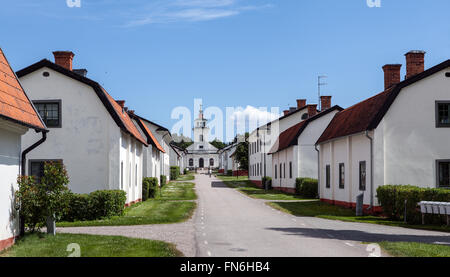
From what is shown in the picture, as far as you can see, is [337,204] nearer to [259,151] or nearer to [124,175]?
[124,175]

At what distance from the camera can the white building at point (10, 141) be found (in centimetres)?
1096

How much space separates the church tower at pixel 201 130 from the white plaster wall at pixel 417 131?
378ft

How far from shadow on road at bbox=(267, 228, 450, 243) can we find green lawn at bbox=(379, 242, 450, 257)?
1.12 metres

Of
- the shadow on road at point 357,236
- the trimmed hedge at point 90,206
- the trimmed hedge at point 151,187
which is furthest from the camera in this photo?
the trimmed hedge at point 151,187

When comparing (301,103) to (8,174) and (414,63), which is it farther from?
(8,174)

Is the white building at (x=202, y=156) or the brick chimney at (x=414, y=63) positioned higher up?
the brick chimney at (x=414, y=63)

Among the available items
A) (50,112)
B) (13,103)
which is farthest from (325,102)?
(13,103)

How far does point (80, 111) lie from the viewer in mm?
22000

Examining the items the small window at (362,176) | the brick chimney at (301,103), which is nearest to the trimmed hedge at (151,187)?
the small window at (362,176)

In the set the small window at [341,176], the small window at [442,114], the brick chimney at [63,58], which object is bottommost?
the small window at [341,176]

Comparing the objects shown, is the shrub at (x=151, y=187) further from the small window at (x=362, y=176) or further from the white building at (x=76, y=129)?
the small window at (x=362, y=176)

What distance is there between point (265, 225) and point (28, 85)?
1238 centimetres

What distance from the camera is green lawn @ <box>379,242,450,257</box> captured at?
10883mm
